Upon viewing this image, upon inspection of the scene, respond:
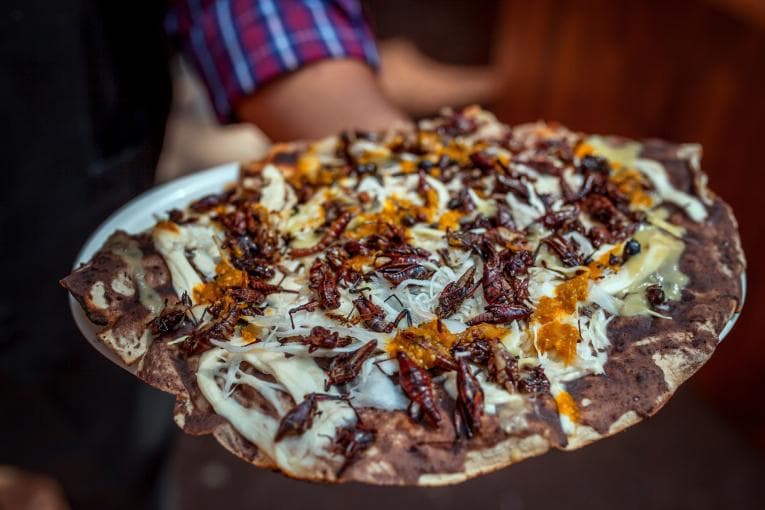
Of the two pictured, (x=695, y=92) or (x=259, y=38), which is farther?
(x=695, y=92)

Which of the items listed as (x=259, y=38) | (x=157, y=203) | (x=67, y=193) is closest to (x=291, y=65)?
(x=259, y=38)

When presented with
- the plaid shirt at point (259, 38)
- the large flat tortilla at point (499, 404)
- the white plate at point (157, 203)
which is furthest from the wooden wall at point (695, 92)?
the white plate at point (157, 203)

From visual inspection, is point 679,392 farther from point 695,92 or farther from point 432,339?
point 432,339

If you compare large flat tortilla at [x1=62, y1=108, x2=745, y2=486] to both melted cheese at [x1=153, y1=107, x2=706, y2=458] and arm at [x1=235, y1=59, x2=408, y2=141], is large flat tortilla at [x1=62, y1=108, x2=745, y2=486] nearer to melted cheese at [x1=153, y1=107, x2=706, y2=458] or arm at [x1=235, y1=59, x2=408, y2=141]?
melted cheese at [x1=153, y1=107, x2=706, y2=458]

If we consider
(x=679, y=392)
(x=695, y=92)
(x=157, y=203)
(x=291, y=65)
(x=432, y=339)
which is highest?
(x=291, y=65)

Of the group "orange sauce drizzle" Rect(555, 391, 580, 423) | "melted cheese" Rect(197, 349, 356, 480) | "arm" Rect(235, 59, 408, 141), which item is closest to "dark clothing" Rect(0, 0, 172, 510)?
"arm" Rect(235, 59, 408, 141)

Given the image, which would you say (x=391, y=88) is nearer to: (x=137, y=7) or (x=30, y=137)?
(x=137, y=7)

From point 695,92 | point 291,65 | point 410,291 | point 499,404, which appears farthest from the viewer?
point 695,92
